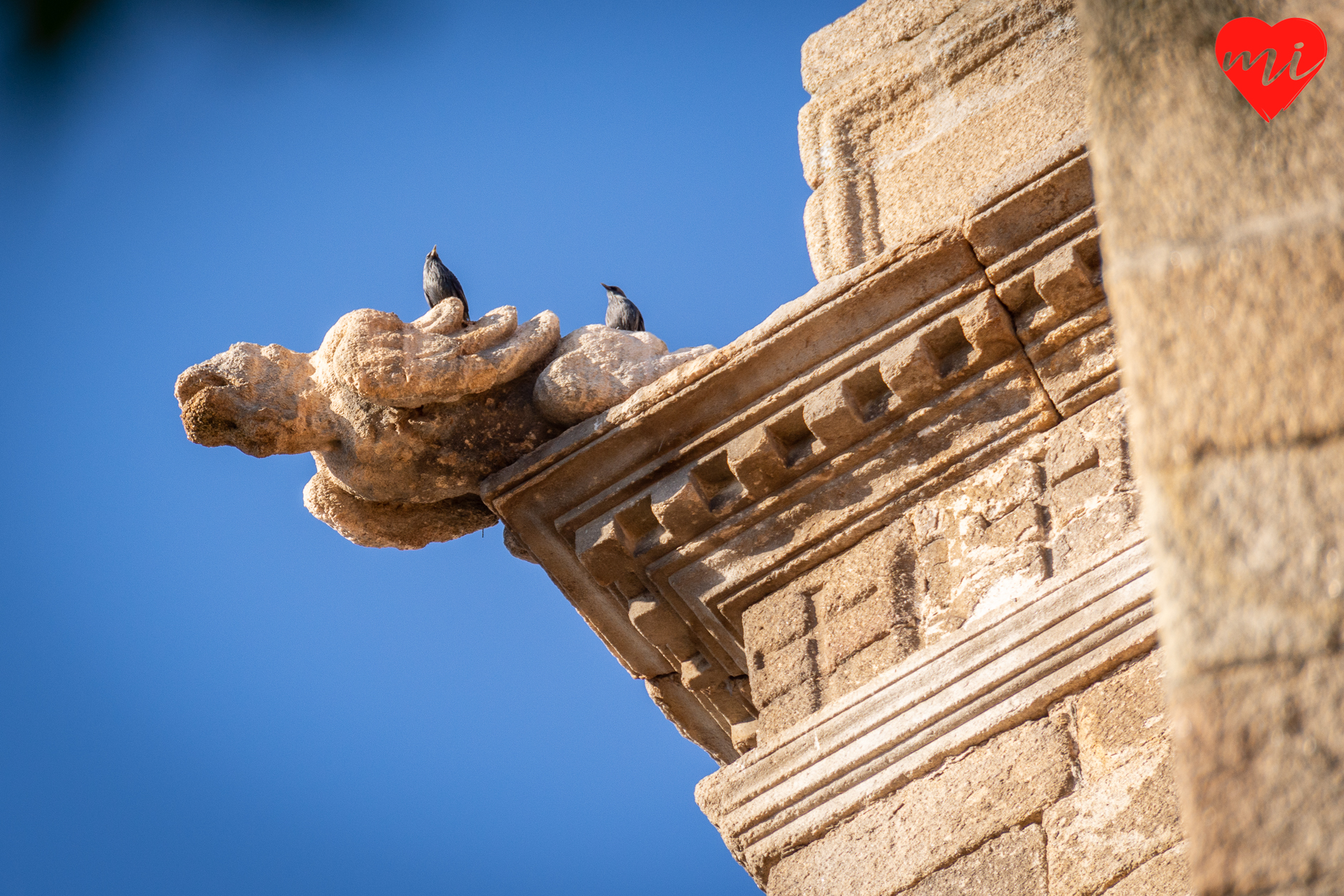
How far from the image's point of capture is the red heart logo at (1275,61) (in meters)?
1.14

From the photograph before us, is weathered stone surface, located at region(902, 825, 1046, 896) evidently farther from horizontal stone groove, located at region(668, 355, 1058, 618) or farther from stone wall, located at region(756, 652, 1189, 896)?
horizontal stone groove, located at region(668, 355, 1058, 618)

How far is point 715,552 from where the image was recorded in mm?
3709

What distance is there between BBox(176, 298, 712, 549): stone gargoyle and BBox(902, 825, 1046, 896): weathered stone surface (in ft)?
4.95

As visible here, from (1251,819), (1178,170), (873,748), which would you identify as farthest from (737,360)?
(1251,819)

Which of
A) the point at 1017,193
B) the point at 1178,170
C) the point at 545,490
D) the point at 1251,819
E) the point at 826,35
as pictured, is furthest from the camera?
the point at 826,35

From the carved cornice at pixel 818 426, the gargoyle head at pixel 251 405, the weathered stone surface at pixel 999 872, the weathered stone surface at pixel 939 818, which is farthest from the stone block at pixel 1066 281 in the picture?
the gargoyle head at pixel 251 405

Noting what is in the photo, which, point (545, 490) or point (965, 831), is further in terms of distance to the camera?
point (545, 490)

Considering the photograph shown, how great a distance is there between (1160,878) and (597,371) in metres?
1.89

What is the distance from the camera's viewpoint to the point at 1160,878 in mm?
2572

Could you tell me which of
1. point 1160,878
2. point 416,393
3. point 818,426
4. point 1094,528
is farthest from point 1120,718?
point 416,393

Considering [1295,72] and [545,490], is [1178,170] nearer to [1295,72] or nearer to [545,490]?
[1295,72]

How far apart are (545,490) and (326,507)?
0.66 m

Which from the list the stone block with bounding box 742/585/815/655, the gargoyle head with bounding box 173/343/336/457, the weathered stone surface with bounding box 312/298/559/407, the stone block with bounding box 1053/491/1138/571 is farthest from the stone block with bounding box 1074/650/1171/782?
the gargoyle head with bounding box 173/343/336/457

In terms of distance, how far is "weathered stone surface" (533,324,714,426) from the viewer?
3.75 m
